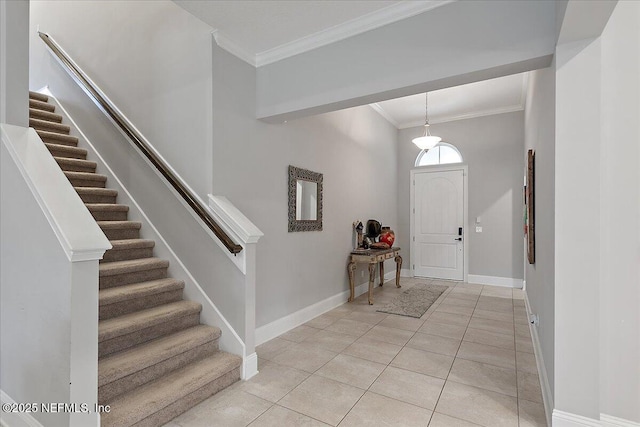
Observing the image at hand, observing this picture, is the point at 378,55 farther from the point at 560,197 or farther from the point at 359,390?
the point at 359,390

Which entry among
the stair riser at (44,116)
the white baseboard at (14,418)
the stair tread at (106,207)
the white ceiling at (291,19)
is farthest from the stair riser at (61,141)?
the white baseboard at (14,418)

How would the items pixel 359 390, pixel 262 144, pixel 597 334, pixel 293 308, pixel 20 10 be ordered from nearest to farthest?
pixel 597 334
pixel 20 10
pixel 359 390
pixel 262 144
pixel 293 308

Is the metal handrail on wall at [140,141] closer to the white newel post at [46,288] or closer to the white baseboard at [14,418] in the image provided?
the white newel post at [46,288]

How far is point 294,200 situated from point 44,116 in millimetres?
3262

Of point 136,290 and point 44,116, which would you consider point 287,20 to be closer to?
point 136,290

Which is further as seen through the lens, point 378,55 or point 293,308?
point 293,308

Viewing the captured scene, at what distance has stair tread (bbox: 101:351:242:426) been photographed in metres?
1.82

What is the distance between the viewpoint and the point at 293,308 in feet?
12.1

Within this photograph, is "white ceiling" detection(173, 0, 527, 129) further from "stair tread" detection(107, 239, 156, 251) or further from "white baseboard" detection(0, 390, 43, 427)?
"white baseboard" detection(0, 390, 43, 427)

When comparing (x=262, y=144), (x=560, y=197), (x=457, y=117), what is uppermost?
(x=457, y=117)

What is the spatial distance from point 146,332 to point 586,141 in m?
3.14

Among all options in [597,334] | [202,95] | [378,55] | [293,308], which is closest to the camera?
[597,334]

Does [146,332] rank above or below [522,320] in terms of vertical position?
above

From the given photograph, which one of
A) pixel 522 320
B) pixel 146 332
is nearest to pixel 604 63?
pixel 522 320
